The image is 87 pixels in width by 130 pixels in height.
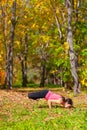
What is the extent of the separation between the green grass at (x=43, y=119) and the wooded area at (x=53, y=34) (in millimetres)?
7382

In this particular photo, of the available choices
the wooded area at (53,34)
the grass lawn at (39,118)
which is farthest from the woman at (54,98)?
the wooded area at (53,34)

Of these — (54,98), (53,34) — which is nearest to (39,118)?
(54,98)

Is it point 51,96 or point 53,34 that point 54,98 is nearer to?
point 51,96

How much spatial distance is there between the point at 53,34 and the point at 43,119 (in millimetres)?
24947

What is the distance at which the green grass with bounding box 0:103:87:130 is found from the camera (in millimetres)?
13172

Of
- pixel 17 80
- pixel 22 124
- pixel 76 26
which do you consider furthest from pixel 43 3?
pixel 17 80

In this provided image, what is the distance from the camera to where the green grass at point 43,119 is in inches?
519

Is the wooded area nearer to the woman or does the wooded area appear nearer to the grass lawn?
the woman

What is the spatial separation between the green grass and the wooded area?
738 centimetres

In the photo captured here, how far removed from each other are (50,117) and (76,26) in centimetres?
1633

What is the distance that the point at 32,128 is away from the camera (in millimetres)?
12984

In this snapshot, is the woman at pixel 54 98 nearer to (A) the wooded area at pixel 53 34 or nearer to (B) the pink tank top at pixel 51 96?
(B) the pink tank top at pixel 51 96

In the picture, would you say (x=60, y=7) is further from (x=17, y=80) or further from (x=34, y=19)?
(x=17, y=80)

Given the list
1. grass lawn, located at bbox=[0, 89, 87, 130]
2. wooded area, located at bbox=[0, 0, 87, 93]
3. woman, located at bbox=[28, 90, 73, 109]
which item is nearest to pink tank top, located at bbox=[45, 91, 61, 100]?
woman, located at bbox=[28, 90, 73, 109]
